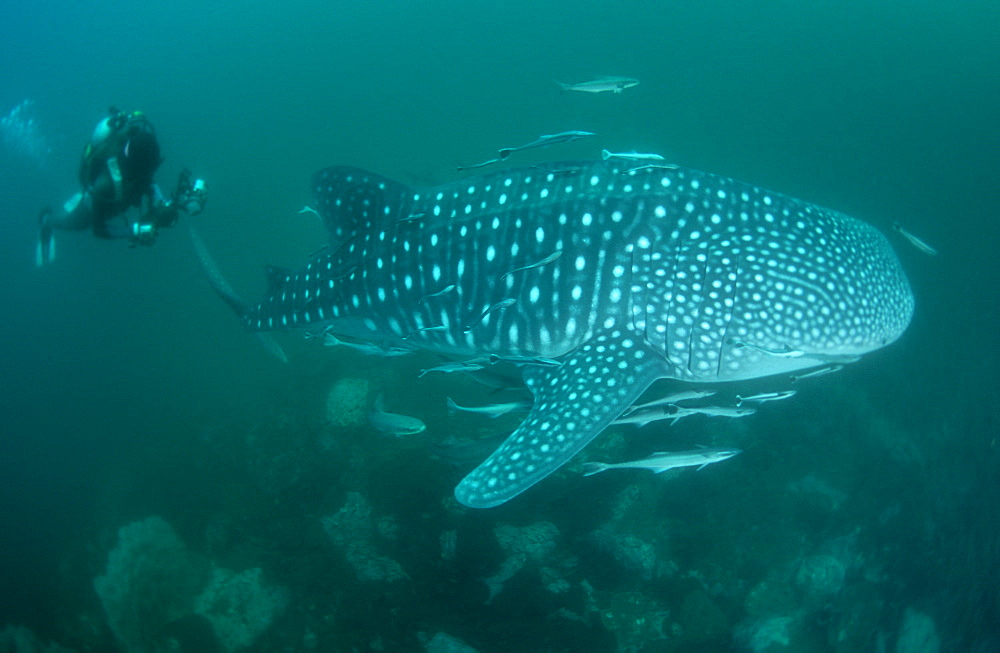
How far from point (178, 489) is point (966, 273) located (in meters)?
18.0

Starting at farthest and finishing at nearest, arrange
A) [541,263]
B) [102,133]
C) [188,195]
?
[188,195]
[102,133]
[541,263]

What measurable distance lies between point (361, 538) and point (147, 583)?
4.11 meters

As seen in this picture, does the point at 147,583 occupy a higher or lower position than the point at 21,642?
higher

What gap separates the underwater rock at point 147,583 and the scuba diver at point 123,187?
515cm

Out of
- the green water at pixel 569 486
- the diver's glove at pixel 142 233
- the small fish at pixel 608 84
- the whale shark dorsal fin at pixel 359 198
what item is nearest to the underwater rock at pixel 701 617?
the green water at pixel 569 486

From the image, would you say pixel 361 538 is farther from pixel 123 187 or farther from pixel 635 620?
pixel 123 187

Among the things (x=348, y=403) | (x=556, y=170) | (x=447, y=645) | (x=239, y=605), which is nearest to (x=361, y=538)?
(x=447, y=645)

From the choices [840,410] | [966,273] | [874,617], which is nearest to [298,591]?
[874,617]

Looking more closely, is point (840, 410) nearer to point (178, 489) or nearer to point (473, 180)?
point (473, 180)

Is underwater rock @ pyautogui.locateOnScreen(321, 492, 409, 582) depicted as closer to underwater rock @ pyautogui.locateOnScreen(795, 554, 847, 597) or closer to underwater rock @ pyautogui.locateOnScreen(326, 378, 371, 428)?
underwater rock @ pyautogui.locateOnScreen(326, 378, 371, 428)

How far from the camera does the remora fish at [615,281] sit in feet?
13.7

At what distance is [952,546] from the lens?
21.5 ft

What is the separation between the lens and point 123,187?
26.5 feet

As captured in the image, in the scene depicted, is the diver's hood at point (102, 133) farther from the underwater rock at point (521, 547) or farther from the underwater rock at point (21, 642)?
the underwater rock at point (521, 547)
